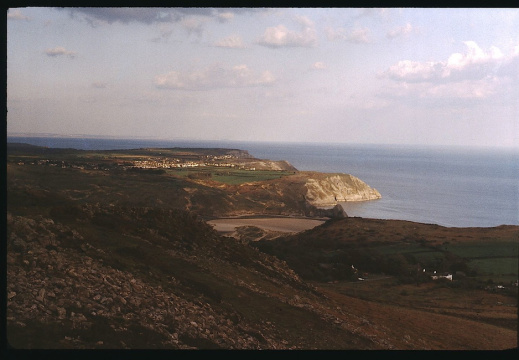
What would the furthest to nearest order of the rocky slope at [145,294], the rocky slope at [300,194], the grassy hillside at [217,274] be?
the rocky slope at [300,194], the grassy hillside at [217,274], the rocky slope at [145,294]

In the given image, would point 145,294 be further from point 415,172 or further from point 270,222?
point 415,172

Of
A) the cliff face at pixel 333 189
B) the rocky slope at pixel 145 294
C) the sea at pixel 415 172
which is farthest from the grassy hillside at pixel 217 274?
the sea at pixel 415 172

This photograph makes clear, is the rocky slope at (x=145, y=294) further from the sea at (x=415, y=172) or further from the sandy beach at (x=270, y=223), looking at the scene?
the sea at (x=415, y=172)

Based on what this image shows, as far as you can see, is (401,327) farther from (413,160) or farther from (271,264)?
(413,160)

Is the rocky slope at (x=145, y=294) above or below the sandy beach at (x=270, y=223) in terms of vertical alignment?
below

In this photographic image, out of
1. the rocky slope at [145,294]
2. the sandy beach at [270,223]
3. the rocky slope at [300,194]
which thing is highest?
the rocky slope at [300,194]
